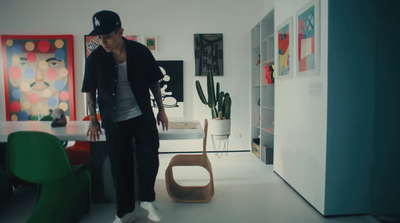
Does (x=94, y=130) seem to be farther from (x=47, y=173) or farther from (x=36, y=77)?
(x=36, y=77)

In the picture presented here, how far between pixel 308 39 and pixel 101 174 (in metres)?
2.24

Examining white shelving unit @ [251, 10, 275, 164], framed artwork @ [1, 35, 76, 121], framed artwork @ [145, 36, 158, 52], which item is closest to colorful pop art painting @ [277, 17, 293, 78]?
white shelving unit @ [251, 10, 275, 164]

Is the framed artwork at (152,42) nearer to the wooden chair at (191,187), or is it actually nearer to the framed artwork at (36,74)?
the framed artwork at (36,74)

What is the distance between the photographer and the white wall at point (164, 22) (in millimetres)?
4270

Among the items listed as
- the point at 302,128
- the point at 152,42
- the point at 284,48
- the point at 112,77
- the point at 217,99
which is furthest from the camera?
the point at 152,42

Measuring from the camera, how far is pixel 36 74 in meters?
4.29

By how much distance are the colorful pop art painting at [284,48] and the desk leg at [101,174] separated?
204 centimetres

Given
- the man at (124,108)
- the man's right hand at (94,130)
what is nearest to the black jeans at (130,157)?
the man at (124,108)

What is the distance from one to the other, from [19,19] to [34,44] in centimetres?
51

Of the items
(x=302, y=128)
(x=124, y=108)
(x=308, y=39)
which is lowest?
(x=302, y=128)

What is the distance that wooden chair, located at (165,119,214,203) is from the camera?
7.50 ft

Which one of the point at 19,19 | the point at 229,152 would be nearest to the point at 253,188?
Answer: the point at 229,152

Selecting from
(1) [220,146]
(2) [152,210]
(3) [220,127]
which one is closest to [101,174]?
(2) [152,210]

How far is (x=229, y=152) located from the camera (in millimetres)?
4438
